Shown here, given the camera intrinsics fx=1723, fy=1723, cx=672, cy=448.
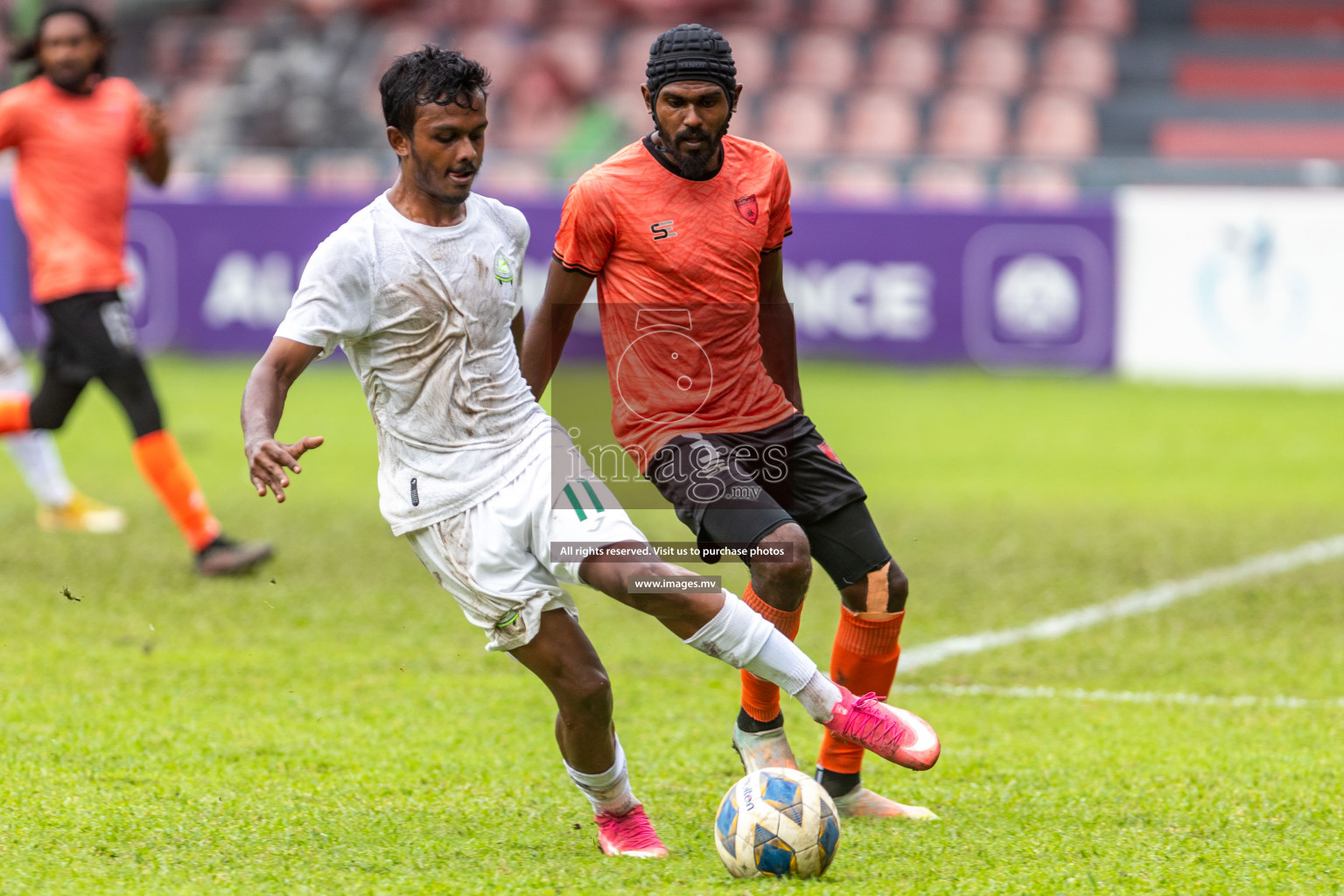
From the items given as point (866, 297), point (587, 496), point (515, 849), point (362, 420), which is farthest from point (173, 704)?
point (866, 297)

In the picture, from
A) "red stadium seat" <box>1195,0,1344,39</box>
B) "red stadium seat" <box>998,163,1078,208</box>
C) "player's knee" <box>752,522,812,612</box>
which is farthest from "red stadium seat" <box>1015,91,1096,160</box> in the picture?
"player's knee" <box>752,522,812,612</box>

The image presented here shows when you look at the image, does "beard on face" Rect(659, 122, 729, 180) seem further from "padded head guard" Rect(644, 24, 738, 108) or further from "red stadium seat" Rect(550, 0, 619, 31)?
"red stadium seat" Rect(550, 0, 619, 31)

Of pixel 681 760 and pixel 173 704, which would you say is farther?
pixel 173 704

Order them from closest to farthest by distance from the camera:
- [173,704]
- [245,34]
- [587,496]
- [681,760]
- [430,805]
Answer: [587,496]
[430,805]
[681,760]
[173,704]
[245,34]

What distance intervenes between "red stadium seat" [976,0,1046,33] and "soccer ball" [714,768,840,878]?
18401mm

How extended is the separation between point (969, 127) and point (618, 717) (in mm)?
14971

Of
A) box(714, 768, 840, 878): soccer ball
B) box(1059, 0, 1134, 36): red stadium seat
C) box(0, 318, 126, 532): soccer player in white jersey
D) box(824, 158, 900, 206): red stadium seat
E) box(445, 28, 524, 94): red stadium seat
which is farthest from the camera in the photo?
box(1059, 0, 1134, 36): red stadium seat

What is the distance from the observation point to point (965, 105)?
1967 centimetres

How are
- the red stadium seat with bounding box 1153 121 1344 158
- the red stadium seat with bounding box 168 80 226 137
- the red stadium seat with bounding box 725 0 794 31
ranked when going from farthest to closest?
1. the red stadium seat with bounding box 725 0 794 31
2. the red stadium seat with bounding box 168 80 226 137
3. the red stadium seat with bounding box 1153 121 1344 158

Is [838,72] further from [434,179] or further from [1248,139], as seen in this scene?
[434,179]

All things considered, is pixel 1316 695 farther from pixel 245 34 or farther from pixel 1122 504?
pixel 245 34

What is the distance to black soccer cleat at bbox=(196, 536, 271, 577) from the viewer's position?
304 inches

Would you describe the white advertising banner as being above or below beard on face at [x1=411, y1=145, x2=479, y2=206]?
below

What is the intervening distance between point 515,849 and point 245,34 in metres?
19.3
